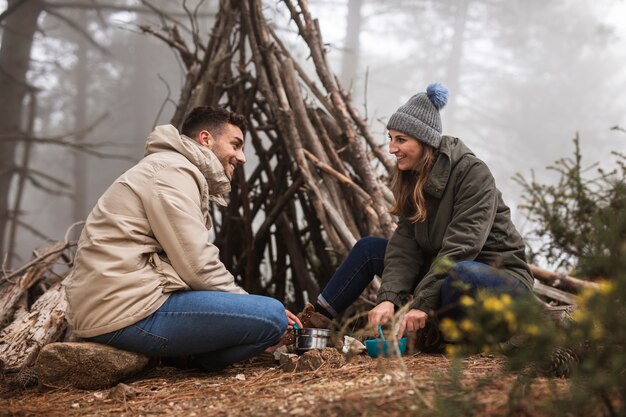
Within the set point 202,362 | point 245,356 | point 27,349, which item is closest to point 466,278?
point 245,356

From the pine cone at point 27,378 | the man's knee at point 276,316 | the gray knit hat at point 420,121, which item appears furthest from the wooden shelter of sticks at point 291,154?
the pine cone at point 27,378

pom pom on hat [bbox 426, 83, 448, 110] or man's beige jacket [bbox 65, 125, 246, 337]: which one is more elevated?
pom pom on hat [bbox 426, 83, 448, 110]

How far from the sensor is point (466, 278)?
257 centimetres

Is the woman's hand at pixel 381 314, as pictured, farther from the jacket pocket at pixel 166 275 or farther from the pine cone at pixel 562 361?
the jacket pocket at pixel 166 275

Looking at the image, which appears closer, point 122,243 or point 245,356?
point 122,243

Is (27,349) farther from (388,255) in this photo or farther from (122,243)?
(388,255)

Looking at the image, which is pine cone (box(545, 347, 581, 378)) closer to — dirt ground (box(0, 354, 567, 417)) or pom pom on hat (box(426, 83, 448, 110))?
dirt ground (box(0, 354, 567, 417))

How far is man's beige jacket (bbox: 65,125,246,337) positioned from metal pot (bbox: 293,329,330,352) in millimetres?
517

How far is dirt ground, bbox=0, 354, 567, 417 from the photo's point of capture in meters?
1.62

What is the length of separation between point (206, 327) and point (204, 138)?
873 mm

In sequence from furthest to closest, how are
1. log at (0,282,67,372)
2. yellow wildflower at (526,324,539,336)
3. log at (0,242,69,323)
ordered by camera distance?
log at (0,242,69,323)
log at (0,282,67,372)
yellow wildflower at (526,324,539,336)

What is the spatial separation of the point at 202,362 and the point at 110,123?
16.9m

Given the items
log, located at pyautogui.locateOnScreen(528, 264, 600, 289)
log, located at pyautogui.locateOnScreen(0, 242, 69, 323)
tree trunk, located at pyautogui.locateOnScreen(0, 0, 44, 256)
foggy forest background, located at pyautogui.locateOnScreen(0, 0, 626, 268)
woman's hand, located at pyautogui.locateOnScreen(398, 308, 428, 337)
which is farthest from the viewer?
foggy forest background, located at pyautogui.locateOnScreen(0, 0, 626, 268)

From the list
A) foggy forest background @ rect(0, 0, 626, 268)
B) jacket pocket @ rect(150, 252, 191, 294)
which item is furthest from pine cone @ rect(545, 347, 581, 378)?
foggy forest background @ rect(0, 0, 626, 268)
